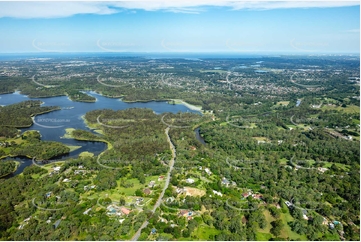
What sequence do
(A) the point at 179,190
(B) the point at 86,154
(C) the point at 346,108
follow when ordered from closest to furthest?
(A) the point at 179,190, (B) the point at 86,154, (C) the point at 346,108

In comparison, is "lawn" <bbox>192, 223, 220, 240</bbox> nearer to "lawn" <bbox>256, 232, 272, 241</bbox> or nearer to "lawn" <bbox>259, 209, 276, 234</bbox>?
"lawn" <bbox>256, 232, 272, 241</bbox>

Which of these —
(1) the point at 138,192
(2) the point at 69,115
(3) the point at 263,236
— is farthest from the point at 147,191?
(2) the point at 69,115

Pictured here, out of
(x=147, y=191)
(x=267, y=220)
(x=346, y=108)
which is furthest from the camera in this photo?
(x=346, y=108)

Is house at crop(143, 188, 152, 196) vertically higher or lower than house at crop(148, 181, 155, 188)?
higher

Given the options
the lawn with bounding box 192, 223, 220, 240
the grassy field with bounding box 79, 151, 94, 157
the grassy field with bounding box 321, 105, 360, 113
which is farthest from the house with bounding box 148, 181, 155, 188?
the grassy field with bounding box 321, 105, 360, 113

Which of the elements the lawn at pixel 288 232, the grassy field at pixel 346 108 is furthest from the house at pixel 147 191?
the grassy field at pixel 346 108

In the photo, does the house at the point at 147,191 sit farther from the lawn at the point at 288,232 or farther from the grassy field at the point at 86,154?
the grassy field at the point at 86,154

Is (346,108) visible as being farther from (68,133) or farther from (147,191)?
(68,133)
